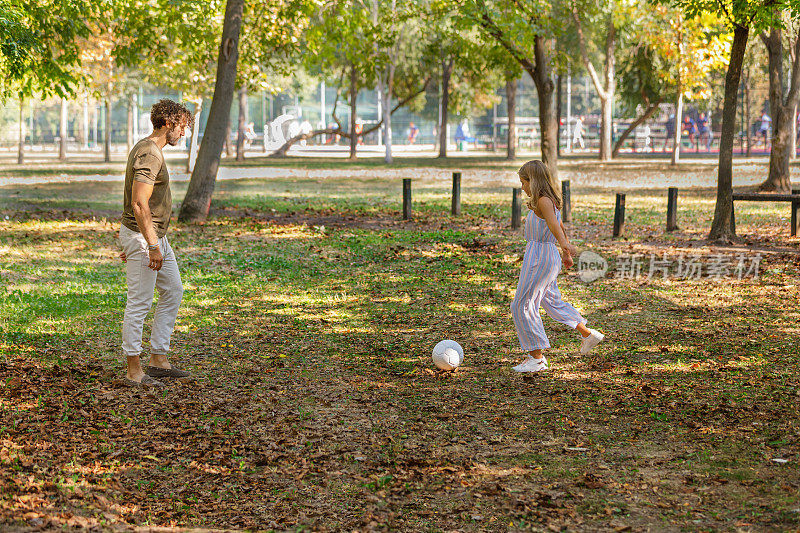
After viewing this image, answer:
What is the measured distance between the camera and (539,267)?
6.81 meters

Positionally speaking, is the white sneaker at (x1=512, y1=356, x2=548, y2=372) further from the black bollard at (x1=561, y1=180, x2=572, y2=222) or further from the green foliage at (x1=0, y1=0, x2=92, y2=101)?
the green foliage at (x1=0, y1=0, x2=92, y2=101)

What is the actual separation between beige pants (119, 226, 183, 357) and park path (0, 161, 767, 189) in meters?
20.0

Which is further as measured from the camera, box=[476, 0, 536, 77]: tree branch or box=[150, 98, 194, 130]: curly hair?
box=[476, 0, 536, 77]: tree branch

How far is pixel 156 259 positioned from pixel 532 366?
3030 millimetres

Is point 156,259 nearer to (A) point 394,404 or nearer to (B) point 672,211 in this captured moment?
(A) point 394,404

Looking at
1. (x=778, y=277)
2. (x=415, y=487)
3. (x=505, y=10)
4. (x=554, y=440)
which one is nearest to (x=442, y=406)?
(x=554, y=440)

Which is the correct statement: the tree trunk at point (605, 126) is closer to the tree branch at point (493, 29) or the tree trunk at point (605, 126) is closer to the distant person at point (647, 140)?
the distant person at point (647, 140)

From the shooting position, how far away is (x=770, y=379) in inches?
260

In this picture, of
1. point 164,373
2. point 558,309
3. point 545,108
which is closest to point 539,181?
point 558,309

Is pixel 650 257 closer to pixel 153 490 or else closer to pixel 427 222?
pixel 427 222

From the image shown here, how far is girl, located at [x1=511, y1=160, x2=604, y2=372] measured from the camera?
668cm

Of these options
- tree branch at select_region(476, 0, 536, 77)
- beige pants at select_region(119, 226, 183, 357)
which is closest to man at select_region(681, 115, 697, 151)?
tree branch at select_region(476, 0, 536, 77)

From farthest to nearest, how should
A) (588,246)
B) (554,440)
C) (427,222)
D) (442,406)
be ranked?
(427,222) < (588,246) < (442,406) < (554,440)

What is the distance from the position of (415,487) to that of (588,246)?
9083 mm
